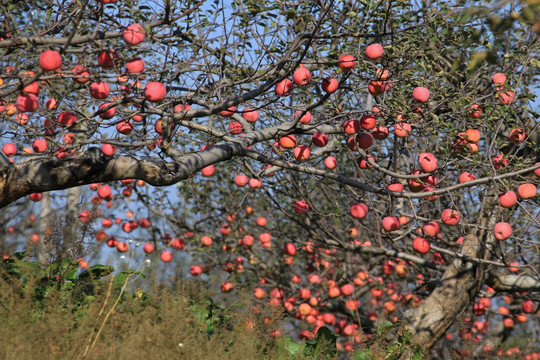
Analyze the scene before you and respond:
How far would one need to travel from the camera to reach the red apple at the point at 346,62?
11.6ft

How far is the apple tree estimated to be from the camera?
138 inches

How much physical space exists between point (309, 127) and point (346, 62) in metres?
0.83

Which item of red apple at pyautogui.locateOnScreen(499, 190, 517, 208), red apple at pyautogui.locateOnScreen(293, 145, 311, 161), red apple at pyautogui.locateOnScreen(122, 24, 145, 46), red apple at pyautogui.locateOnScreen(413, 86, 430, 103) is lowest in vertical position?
red apple at pyautogui.locateOnScreen(499, 190, 517, 208)

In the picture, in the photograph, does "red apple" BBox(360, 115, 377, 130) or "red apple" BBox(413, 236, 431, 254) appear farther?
"red apple" BBox(413, 236, 431, 254)

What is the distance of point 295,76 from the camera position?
384 cm

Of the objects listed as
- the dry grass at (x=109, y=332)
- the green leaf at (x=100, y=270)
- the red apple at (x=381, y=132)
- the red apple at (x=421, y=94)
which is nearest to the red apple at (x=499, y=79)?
the red apple at (x=421, y=94)

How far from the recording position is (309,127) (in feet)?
14.1

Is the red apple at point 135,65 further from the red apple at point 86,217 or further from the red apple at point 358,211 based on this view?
the red apple at point 358,211

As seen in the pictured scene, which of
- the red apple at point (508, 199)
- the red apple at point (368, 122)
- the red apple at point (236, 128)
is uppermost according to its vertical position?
the red apple at point (236, 128)

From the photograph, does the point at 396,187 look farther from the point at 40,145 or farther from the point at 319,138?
the point at 40,145

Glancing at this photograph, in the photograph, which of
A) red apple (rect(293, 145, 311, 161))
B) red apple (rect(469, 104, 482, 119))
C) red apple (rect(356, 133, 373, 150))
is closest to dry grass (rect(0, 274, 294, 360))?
red apple (rect(293, 145, 311, 161))

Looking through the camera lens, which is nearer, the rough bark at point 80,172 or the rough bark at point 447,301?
the rough bark at point 80,172

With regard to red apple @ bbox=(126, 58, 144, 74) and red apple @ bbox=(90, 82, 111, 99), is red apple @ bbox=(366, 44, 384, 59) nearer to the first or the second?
red apple @ bbox=(126, 58, 144, 74)

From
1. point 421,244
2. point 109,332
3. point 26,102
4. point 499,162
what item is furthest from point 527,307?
point 26,102
